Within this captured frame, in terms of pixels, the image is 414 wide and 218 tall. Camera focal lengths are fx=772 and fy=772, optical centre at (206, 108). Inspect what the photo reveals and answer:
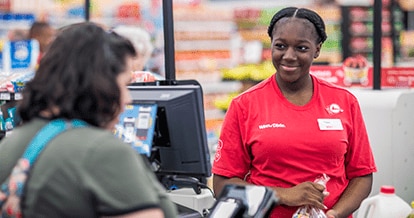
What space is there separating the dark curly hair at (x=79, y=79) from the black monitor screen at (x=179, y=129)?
3.17ft

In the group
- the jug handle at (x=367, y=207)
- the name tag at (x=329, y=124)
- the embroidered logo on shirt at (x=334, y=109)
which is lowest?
the jug handle at (x=367, y=207)

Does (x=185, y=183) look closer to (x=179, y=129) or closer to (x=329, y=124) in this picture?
(x=179, y=129)

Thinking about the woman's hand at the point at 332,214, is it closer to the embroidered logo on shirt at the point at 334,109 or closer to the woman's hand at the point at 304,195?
the woman's hand at the point at 304,195

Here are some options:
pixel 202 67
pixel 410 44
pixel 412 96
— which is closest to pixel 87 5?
pixel 202 67

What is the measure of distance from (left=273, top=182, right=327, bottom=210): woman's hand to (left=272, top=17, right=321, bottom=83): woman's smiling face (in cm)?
39

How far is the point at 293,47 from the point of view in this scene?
9.13ft

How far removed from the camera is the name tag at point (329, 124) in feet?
9.13

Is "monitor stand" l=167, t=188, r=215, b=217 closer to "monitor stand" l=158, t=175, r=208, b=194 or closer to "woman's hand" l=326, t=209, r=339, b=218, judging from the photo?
"monitor stand" l=158, t=175, r=208, b=194

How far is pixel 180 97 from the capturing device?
8.88ft

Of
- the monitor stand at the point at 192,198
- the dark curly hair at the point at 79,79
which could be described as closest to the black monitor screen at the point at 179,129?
the monitor stand at the point at 192,198

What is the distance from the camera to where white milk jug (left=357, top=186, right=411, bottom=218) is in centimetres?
420

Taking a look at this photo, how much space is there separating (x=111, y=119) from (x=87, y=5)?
6539 millimetres

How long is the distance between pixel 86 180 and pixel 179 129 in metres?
1.20

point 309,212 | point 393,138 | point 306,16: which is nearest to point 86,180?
point 309,212
